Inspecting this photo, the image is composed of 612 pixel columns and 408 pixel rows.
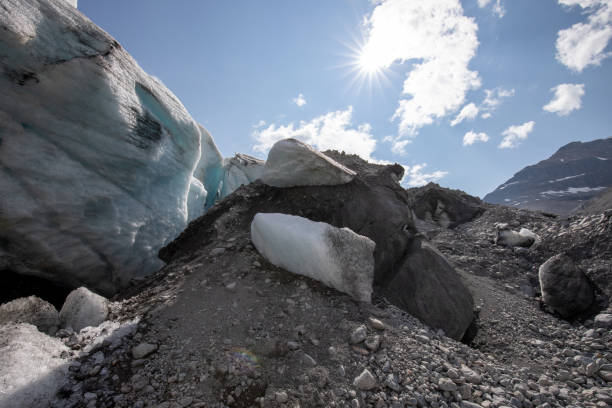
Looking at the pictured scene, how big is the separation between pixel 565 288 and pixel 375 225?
3.37 m

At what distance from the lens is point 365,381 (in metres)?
2.07

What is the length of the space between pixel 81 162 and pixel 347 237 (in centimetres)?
426

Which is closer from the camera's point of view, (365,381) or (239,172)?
(365,381)

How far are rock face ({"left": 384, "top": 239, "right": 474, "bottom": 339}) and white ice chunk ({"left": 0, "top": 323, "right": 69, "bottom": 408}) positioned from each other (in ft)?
11.8

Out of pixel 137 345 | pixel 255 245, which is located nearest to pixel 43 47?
pixel 255 245

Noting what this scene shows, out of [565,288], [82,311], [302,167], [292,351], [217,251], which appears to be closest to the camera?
[292,351]

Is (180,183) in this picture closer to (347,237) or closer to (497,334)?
(347,237)

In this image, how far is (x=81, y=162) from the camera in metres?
4.11

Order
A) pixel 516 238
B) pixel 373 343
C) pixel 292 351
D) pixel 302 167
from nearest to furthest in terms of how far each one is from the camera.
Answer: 1. pixel 292 351
2. pixel 373 343
3. pixel 302 167
4. pixel 516 238

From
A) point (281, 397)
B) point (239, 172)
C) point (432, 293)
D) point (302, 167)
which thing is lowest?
point (281, 397)

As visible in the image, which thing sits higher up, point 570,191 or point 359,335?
point 570,191

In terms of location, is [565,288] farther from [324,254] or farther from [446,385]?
[324,254]

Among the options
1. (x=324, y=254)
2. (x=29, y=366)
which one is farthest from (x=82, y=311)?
(x=324, y=254)

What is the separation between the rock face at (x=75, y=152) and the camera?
11.3 ft
